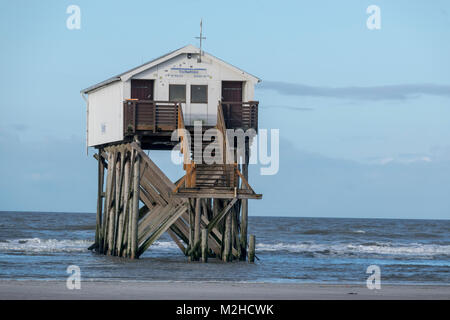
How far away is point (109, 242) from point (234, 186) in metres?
8.07

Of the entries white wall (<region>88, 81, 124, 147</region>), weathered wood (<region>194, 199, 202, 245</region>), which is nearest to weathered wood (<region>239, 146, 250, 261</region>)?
weathered wood (<region>194, 199, 202, 245</region>)

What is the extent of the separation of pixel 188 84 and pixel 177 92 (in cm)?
51

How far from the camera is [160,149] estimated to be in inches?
1437

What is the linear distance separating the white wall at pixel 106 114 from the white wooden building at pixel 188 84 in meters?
0.04

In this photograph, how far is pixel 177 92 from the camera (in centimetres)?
3173

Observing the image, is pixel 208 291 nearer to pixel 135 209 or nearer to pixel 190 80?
pixel 135 209

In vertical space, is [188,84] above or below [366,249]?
above

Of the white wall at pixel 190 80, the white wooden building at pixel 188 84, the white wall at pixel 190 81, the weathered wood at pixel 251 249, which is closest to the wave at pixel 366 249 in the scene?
the weathered wood at pixel 251 249

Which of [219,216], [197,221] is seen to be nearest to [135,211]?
[197,221]

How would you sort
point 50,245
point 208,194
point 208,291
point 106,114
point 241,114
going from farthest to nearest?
point 50,245 → point 106,114 → point 241,114 → point 208,194 → point 208,291

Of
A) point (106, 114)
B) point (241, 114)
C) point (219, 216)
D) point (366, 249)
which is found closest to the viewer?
point (219, 216)

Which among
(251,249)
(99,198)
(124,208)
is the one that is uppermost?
(124,208)

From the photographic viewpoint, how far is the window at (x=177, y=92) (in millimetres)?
31656
